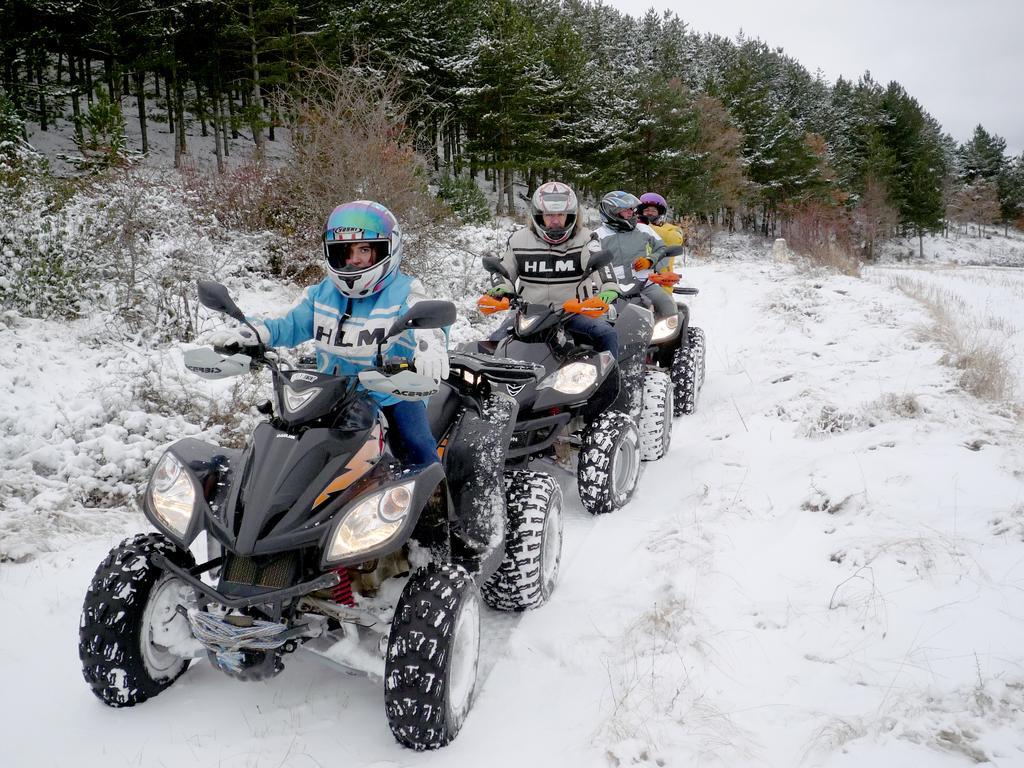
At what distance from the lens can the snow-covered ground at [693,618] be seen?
2652 mm

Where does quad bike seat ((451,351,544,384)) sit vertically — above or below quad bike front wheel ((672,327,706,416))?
above

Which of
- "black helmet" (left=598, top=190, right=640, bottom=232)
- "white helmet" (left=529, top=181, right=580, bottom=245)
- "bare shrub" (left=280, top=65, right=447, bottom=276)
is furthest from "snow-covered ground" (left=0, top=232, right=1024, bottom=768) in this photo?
"bare shrub" (left=280, top=65, right=447, bottom=276)

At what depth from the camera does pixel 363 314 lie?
338 centimetres

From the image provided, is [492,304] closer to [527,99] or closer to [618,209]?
[618,209]

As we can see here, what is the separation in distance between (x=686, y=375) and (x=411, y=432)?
190 inches

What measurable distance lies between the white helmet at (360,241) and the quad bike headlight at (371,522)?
108 centimetres

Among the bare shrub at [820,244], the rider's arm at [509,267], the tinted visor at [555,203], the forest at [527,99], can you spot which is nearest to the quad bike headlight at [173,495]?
the rider's arm at [509,267]

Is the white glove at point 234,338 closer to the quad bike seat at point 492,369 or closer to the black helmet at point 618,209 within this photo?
the quad bike seat at point 492,369

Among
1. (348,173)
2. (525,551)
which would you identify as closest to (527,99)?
(348,173)

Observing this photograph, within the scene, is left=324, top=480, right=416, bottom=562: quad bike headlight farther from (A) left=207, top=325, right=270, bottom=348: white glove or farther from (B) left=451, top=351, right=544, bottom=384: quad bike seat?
(B) left=451, top=351, right=544, bottom=384: quad bike seat

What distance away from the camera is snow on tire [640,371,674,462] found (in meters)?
5.93

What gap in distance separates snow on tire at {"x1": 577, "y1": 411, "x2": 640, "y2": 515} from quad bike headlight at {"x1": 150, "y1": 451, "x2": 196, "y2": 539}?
2859mm

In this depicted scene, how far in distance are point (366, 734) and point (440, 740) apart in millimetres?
379

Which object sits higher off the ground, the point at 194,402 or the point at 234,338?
the point at 234,338
